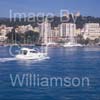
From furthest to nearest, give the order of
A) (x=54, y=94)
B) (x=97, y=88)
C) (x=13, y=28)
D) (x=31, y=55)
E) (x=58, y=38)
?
(x=58, y=38) < (x=13, y=28) < (x=31, y=55) < (x=97, y=88) < (x=54, y=94)

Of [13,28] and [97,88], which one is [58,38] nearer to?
[13,28]

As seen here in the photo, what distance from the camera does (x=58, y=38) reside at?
13094 mm

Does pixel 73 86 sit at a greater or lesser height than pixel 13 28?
lesser

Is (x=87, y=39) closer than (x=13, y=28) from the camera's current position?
No

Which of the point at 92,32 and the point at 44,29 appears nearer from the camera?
the point at 44,29

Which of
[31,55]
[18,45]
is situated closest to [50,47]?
[18,45]

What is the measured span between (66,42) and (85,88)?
10693 mm

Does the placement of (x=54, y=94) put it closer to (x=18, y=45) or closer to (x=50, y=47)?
(x=18, y=45)

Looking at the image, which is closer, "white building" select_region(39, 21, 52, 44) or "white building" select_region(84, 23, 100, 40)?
"white building" select_region(39, 21, 52, 44)

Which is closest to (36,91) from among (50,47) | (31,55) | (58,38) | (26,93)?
(26,93)

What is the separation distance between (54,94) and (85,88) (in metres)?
0.50

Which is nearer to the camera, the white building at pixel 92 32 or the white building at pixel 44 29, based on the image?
the white building at pixel 44 29

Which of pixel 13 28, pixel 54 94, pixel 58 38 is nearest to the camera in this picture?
pixel 54 94

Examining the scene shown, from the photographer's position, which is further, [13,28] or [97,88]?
[13,28]
